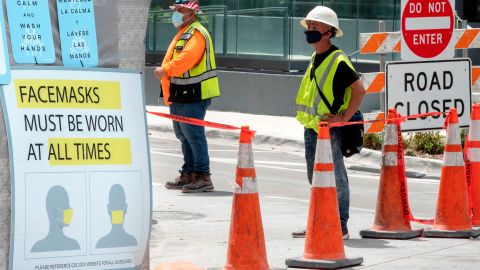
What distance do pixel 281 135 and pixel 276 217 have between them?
7.67 m

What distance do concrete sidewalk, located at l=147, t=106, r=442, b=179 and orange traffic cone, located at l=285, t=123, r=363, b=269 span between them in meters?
6.84

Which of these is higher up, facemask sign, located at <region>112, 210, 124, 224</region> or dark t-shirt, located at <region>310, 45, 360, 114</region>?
dark t-shirt, located at <region>310, 45, 360, 114</region>

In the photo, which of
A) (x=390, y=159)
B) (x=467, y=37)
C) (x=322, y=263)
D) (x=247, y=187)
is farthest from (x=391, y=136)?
(x=467, y=37)

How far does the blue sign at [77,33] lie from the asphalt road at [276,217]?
11.4ft

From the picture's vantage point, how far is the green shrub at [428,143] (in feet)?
55.4

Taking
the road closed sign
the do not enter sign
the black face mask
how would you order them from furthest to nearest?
the do not enter sign < the road closed sign < the black face mask

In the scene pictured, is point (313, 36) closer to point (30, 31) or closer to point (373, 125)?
point (373, 125)

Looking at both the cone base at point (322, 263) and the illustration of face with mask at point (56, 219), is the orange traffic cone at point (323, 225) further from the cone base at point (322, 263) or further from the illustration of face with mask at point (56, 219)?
the illustration of face with mask at point (56, 219)

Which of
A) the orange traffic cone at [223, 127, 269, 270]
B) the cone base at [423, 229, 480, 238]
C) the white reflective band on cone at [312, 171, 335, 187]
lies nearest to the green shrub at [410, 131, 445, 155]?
the cone base at [423, 229, 480, 238]

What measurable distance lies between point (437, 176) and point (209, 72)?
3.83 metres

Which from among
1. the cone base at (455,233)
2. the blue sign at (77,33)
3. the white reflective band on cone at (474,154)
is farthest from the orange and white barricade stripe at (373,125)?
the blue sign at (77,33)

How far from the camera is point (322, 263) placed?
8594mm

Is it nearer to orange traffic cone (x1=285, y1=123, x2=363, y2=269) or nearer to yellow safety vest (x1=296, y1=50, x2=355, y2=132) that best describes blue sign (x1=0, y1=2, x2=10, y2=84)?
orange traffic cone (x1=285, y1=123, x2=363, y2=269)

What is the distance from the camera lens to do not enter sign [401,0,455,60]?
11289 mm
